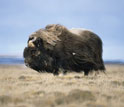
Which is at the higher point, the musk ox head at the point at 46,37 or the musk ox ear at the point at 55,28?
the musk ox ear at the point at 55,28

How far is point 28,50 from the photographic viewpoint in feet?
47.2

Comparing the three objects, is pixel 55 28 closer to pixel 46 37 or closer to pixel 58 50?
pixel 46 37

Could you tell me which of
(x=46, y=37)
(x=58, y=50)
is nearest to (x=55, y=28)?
(x=46, y=37)

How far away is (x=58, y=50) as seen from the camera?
1459 cm

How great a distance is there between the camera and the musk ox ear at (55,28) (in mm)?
15000

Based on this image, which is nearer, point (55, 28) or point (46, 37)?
point (46, 37)

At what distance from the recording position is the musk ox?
570 inches

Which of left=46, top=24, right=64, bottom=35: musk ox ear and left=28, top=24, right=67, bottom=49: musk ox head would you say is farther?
left=46, top=24, right=64, bottom=35: musk ox ear

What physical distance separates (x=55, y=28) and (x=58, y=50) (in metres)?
1.11

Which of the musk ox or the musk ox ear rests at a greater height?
the musk ox ear

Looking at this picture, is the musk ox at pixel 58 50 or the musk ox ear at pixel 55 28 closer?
the musk ox at pixel 58 50

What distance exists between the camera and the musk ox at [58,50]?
14484mm

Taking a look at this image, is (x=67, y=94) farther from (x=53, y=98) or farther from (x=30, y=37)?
(x=30, y=37)

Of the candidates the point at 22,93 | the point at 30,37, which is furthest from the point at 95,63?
the point at 22,93
